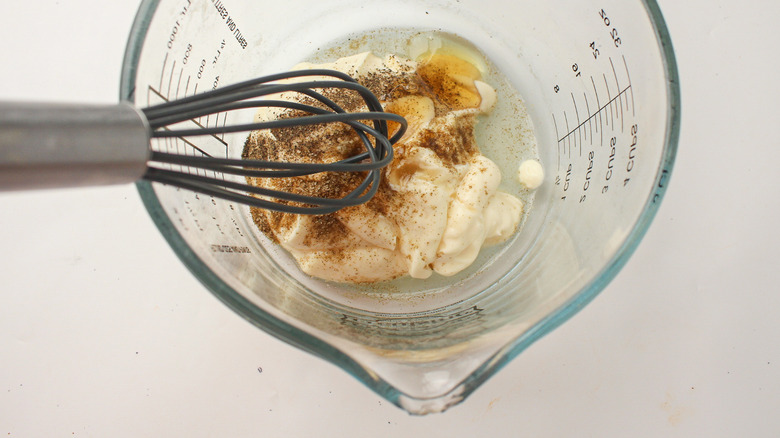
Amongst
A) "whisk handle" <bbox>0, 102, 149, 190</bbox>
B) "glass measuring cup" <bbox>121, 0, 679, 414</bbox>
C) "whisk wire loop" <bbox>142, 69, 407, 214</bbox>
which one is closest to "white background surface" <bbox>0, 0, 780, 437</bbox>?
"glass measuring cup" <bbox>121, 0, 679, 414</bbox>

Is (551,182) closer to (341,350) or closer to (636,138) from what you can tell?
(636,138)

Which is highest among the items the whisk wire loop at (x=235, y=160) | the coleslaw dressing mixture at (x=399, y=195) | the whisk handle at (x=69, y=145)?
the coleslaw dressing mixture at (x=399, y=195)

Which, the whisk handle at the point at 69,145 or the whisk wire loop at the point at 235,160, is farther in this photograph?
the whisk wire loop at the point at 235,160

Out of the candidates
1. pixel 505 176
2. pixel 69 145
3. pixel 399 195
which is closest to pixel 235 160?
pixel 69 145

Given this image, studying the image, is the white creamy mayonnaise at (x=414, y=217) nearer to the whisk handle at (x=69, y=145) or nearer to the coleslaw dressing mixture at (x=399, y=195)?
the coleslaw dressing mixture at (x=399, y=195)

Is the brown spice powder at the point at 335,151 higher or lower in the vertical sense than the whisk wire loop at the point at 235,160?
→ higher

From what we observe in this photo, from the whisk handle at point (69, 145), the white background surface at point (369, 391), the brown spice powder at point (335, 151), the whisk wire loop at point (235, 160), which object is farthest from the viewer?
the white background surface at point (369, 391)

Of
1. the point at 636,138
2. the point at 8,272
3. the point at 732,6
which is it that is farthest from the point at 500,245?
the point at 8,272

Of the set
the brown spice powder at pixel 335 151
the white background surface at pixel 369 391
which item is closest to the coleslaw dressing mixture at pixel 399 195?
the brown spice powder at pixel 335 151
